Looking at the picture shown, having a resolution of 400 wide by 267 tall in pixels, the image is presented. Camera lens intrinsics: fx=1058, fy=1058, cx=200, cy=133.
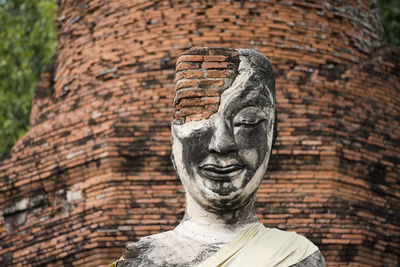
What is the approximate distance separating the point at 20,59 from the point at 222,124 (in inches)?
523

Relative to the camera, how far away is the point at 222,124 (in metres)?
5.50

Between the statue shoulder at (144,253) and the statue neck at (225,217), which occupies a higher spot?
the statue neck at (225,217)

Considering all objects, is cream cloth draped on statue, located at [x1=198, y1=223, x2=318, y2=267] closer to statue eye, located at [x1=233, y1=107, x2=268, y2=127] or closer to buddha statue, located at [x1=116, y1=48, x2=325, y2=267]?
buddha statue, located at [x1=116, y1=48, x2=325, y2=267]

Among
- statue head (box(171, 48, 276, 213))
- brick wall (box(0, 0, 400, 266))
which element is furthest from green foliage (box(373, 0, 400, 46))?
statue head (box(171, 48, 276, 213))

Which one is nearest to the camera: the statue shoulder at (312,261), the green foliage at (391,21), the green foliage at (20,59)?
the statue shoulder at (312,261)

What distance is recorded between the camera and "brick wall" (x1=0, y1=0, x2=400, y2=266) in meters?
9.59

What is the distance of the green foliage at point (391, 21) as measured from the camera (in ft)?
55.8

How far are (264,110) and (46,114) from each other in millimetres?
5665

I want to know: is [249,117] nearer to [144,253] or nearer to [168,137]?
[144,253]

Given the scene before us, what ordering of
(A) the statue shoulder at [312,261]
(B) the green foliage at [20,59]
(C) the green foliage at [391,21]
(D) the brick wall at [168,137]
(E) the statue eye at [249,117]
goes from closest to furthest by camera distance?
(A) the statue shoulder at [312,261], (E) the statue eye at [249,117], (D) the brick wall at [168,137], (C) the green foliage at [391,21], (B) the green foliage at [20,59]

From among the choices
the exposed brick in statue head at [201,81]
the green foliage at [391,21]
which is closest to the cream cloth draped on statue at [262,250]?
the exposed brick in statue head at [201,81]

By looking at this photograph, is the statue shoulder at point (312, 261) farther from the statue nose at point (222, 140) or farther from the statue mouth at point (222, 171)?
the statue nose at point (222, 140)

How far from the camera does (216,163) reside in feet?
17.8

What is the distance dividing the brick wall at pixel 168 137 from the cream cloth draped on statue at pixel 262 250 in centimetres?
396
